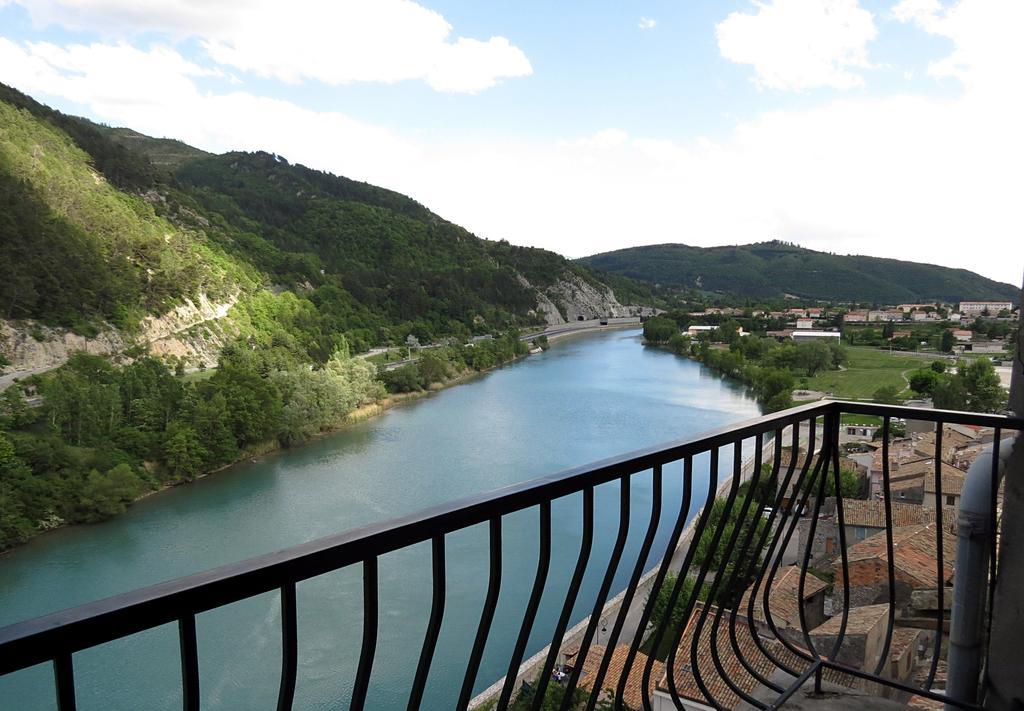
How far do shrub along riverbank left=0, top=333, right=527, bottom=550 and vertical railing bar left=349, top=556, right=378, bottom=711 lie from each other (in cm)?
1540

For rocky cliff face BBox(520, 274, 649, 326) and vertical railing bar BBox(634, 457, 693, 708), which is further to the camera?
rocky cliff face BBox(520, 274, 649, 326)

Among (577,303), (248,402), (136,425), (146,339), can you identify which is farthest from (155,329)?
(577,303)

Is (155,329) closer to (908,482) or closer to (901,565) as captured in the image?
(908,482)

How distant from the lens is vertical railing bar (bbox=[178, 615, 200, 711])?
1.90ft

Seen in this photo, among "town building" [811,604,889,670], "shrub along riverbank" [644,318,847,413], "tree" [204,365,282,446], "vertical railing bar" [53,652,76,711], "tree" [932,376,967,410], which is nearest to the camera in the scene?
"vertical railing bar" [53,652,76,711]

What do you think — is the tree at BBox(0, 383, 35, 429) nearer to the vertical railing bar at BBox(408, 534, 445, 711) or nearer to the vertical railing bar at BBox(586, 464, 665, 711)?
the vertical railing bar at BBox(586, 464, 665, 711)

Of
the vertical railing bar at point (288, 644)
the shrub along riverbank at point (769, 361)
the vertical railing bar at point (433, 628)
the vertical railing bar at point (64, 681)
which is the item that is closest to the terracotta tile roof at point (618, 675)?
the vertical railing bar at point (433, 628)

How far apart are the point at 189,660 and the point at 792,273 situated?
94.7m

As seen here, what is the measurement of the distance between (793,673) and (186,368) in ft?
91.6

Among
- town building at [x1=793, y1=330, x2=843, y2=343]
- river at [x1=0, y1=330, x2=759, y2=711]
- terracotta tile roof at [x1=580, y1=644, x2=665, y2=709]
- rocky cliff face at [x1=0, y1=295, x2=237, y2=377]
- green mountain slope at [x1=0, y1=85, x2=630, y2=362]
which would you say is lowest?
river at [x1=0, y1=330, x2=759, y2=711]

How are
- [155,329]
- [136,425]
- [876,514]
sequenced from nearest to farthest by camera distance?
1. [876,514]
2. [136,425]
3. [155,329]

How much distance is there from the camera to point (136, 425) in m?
18.0

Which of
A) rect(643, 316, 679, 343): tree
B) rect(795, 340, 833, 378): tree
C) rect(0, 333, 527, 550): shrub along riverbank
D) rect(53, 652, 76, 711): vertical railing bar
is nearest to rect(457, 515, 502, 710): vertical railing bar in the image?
rect(53, 652, 76, 711): vertical railing bar

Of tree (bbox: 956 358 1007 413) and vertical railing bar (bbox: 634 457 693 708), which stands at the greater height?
vertical railing bar (bbox: 634 457 693 708)
